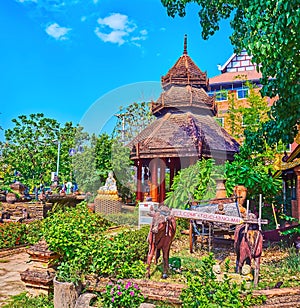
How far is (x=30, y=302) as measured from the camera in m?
5.95

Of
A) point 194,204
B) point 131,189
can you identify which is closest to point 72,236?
point 194,204

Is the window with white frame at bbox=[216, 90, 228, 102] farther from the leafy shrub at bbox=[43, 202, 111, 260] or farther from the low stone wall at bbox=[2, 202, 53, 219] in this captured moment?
the leafy shrub at bbox=[43, 202, 111, 260]

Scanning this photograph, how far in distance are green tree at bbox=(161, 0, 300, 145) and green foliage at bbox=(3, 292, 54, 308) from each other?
5587 mm

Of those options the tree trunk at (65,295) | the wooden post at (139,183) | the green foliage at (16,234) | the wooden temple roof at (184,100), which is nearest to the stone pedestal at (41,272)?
the tree trunk at (65,295)

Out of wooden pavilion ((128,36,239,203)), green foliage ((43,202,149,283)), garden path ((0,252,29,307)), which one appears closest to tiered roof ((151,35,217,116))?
wooden pavilion ((128,36,239,203))

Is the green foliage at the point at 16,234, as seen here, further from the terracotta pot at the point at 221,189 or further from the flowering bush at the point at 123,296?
the flowering bush at the point at 123,296

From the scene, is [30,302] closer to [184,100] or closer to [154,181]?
[154,181]

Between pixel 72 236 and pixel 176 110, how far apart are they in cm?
1340

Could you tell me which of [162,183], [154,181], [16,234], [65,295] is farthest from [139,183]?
[65,295]

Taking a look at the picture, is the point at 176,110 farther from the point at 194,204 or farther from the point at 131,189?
the point at 194,204

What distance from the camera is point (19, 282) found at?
7.46 m

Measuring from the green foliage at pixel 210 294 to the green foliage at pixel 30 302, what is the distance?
102 inches

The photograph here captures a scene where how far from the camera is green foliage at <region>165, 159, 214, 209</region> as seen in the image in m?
11.3

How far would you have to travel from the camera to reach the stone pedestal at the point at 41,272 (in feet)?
20.4
